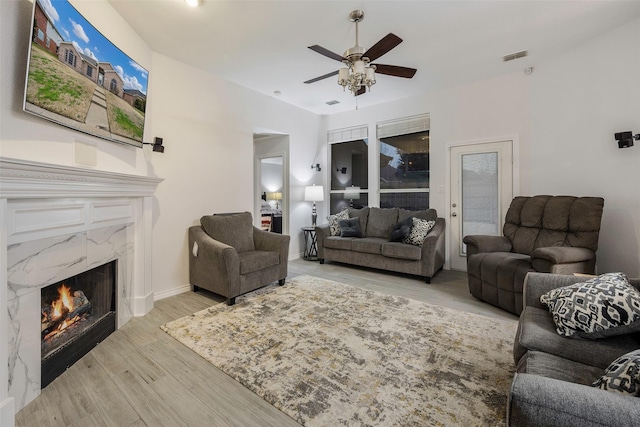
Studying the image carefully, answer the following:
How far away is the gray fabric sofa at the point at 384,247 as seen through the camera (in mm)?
3723

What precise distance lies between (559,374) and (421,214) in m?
3.36

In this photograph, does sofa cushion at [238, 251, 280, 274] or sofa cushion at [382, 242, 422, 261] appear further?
sofa cushion at [382, 242, 422, 261]

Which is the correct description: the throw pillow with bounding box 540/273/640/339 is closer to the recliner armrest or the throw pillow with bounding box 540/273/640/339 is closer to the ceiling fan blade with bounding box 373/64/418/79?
the recliner armrest

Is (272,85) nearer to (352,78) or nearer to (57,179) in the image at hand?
(352,78)

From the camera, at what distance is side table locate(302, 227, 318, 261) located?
202 inches

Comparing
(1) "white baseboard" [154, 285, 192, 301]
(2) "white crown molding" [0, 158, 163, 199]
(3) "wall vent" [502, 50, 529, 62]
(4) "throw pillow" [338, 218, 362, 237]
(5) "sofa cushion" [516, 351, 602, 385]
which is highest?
(3) "wall vent" [502, 50, 529, 62]

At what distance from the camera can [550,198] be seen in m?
3.19

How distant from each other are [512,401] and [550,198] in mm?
3295

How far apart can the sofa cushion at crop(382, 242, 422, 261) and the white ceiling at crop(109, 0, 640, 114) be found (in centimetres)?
236

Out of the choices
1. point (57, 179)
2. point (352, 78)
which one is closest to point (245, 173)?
point (352, 78)

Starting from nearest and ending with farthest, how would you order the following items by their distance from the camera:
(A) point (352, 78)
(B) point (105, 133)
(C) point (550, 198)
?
(B) point (105, 133) < (A) point (352, 78) < (C) point (550, 198)

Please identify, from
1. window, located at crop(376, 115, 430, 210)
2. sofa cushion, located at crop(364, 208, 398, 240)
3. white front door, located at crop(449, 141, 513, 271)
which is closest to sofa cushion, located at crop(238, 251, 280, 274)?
sofa cushion, located at crop(364, 208, 398, 240)

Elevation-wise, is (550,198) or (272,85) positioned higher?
(272,85)

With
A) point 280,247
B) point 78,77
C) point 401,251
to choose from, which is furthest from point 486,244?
point 78,77
